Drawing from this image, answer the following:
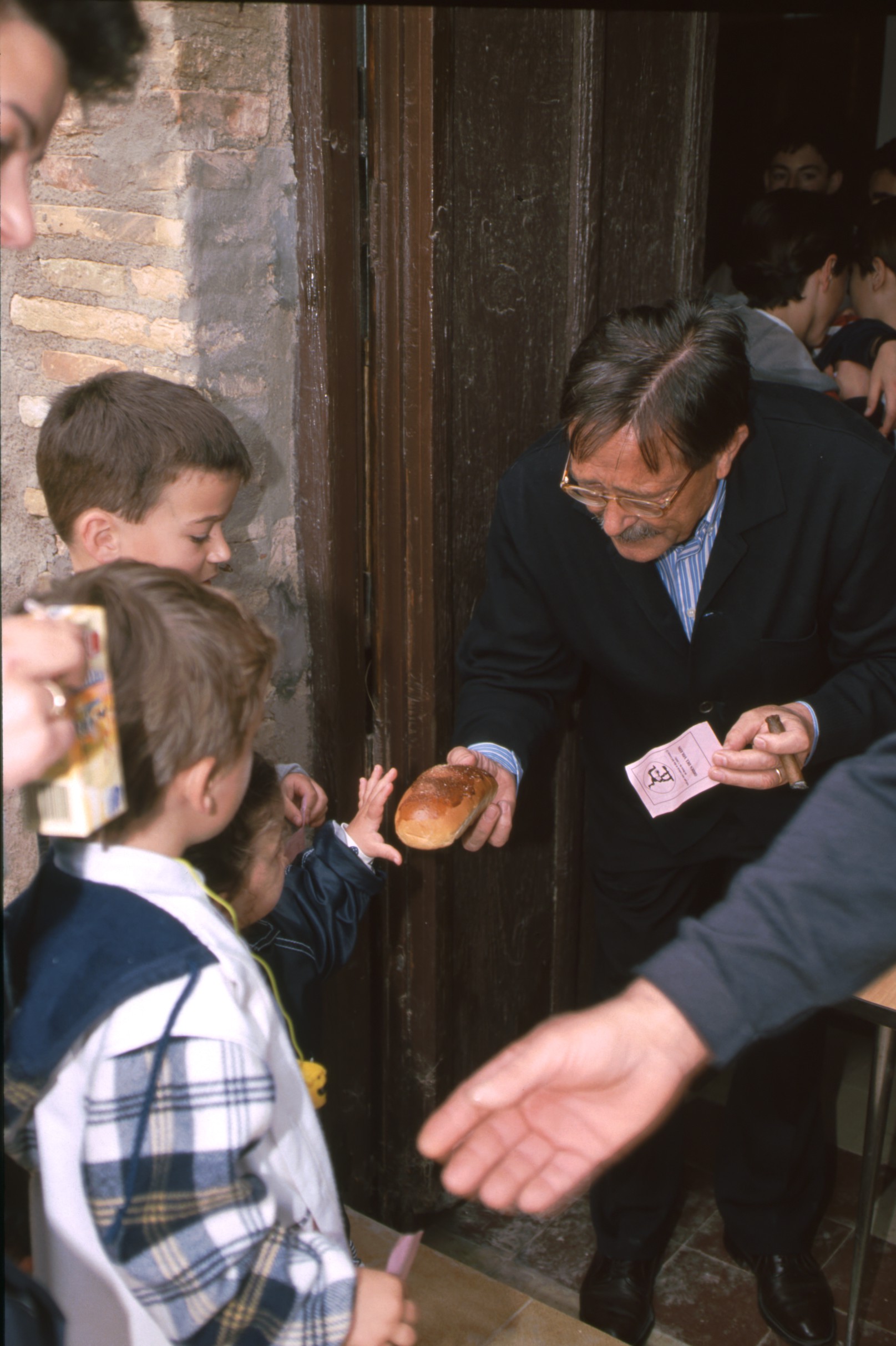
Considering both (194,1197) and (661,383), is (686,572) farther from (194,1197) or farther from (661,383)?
(194,1197)

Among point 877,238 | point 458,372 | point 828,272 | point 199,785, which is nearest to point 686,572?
point 458,372

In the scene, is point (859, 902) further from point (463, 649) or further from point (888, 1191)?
point (888, 1191)

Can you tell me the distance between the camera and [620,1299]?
240cm

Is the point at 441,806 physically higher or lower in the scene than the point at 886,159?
lower

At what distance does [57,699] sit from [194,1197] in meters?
0.51

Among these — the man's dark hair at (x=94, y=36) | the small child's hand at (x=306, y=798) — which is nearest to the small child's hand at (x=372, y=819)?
the small child's hand at (x=306, y=798)

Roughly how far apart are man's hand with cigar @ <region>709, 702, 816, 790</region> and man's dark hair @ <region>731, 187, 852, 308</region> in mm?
1714

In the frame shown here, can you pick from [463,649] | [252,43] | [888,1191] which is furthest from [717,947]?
[888,1191]

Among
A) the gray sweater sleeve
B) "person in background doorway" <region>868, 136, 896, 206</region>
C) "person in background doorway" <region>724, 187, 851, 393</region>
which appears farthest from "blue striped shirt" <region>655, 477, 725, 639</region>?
"person in background doorway" <region>868, 136, 896, 206</region>

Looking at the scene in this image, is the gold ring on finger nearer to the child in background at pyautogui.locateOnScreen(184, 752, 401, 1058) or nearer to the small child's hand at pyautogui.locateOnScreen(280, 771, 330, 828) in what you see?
the child in background at pyautogui.locateOnScreen(184, 752, 401, 1058)

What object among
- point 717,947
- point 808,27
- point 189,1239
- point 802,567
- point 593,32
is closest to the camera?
point 189,1239

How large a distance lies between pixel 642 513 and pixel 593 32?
995 mm

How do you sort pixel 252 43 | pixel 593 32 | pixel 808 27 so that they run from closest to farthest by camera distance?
pixel 252 43, pixel 593 32, pixel 808 27

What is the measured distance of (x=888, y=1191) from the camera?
2846 mm
